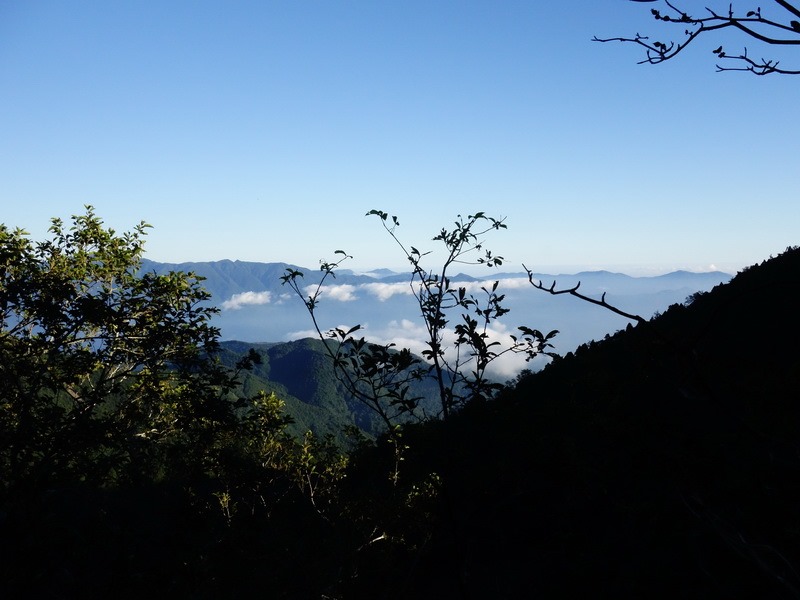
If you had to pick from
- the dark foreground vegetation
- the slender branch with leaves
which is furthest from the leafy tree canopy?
the slender branch with leaves

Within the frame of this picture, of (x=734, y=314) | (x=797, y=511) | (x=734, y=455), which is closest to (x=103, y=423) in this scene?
(x=797, y=511)

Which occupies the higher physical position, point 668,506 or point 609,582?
point 668,506

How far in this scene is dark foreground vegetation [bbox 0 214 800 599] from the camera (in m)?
6.88

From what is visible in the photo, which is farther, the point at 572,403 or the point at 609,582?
the point at 609,582

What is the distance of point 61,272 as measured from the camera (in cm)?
Result: 1283

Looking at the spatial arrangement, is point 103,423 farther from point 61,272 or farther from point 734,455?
point 734,455

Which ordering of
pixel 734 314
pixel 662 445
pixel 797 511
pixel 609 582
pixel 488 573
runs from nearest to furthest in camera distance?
pixel 662 445 < pixel 797 511 < pixel 609 582 < pixel 488 573 < pixel 734 314

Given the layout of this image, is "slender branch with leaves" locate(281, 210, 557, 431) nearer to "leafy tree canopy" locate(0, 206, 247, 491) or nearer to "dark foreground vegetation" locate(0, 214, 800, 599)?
"dark foreground vegetation" locate(0, 214, 800, 599)

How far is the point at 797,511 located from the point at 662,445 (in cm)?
291

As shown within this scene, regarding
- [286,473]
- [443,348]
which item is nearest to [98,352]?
[286,473]

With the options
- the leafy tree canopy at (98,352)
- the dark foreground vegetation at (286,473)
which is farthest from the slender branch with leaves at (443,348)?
the leafy tree canopy at (98,352)

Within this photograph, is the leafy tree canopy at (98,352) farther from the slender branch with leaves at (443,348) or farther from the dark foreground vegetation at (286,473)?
the slender branch with leaves at (443,348)

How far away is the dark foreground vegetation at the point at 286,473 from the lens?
688 cm

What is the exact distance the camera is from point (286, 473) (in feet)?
30.0
